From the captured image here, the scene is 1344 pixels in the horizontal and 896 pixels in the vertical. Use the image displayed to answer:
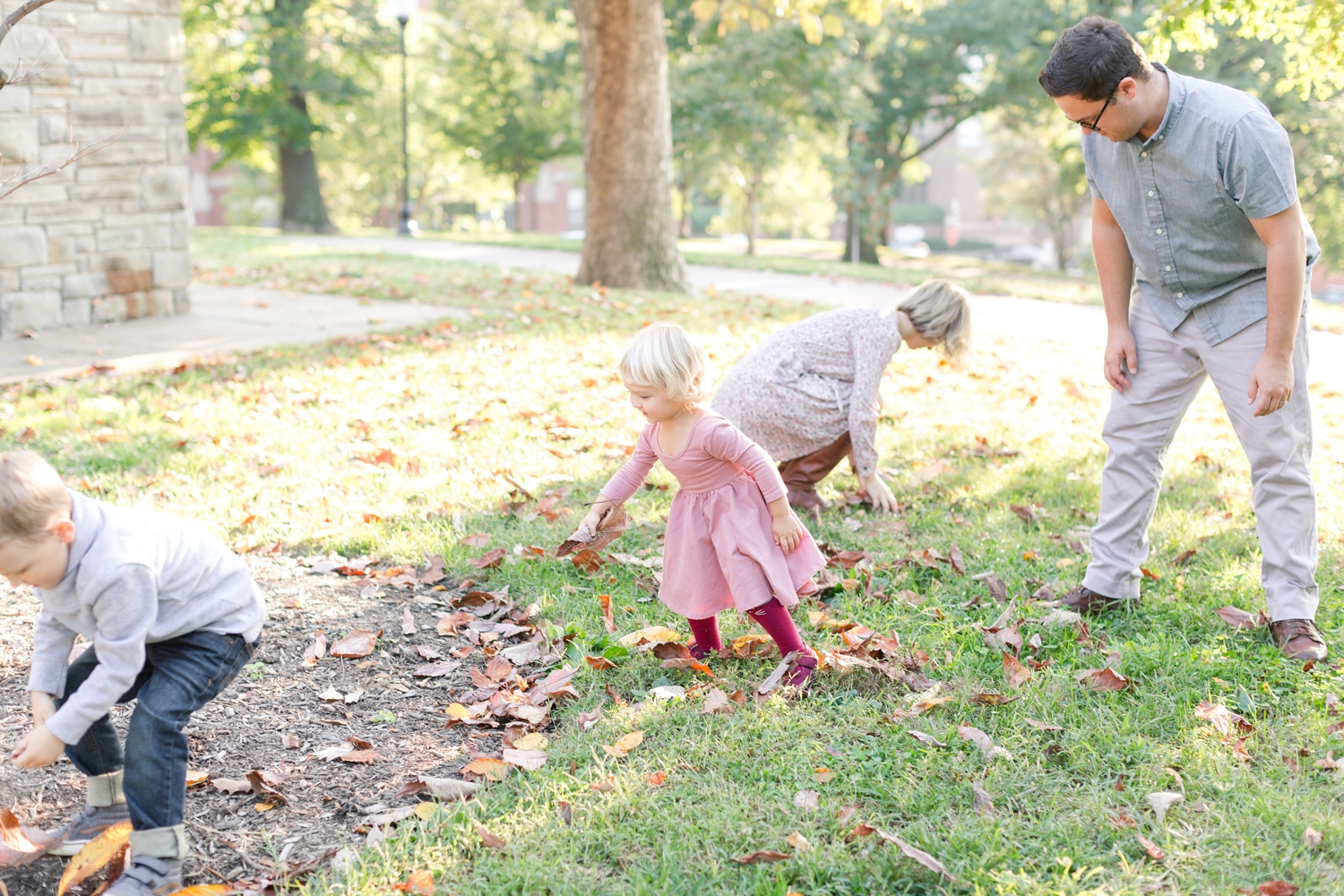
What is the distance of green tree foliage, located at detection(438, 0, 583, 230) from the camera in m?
32.7

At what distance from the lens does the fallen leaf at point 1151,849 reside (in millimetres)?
2338

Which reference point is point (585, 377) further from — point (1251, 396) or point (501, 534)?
point (1251, 396)

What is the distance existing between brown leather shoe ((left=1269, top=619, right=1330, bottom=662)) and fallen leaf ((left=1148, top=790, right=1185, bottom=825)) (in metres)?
0.96

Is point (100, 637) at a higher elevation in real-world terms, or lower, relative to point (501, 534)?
higher

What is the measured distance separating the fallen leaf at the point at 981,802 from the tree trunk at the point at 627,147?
31.0 ft

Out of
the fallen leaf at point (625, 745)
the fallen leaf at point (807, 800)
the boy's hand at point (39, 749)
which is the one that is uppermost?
the boy's hand at point (39, 749)

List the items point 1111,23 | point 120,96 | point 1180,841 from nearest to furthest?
point 1180,841 → point 1111,23 → point 120,96

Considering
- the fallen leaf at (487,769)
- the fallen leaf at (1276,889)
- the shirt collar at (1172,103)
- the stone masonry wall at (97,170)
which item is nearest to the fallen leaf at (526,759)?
the fallen leaf at (487,769)

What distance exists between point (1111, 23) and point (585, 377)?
4.53m

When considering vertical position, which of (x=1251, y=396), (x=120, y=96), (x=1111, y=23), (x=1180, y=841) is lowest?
(x=1180, y=841)

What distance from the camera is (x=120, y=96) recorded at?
8875 millimetres

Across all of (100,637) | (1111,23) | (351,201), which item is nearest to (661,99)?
(1111,23)

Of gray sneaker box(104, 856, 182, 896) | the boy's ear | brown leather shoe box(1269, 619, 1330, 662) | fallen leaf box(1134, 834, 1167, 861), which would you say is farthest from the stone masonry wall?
fallen leaf box(1134, 834, 1167, 861)

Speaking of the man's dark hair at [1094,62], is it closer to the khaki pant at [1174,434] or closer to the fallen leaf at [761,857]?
the khaki pant at [1174,434]
